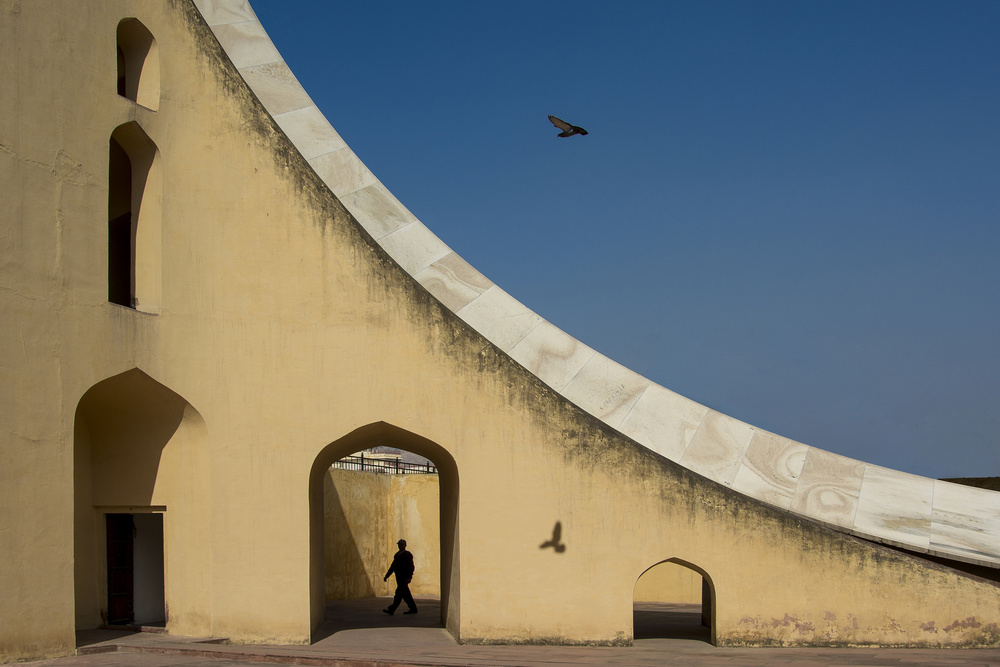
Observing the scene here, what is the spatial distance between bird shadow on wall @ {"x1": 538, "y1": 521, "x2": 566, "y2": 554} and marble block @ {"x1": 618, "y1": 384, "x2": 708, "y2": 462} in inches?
53.0

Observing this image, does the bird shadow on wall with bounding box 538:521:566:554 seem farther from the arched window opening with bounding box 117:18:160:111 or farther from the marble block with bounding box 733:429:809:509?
the arched window opening with bounding box 117:18:160:111

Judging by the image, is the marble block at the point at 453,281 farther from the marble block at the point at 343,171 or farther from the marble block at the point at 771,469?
the marble block at the point at 771,469

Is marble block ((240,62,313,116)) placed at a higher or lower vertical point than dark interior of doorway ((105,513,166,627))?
higher

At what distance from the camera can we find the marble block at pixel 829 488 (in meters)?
9.11

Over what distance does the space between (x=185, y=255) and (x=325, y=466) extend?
250cm

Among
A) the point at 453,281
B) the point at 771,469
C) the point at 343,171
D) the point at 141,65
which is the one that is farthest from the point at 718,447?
the point at 141,65

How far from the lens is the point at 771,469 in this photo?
9.49 metres

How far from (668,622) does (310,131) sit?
6.88 m

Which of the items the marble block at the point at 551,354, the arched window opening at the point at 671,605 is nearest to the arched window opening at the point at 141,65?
the marble block at the point at 551,354

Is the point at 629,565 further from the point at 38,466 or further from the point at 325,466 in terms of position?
the point at 38,466

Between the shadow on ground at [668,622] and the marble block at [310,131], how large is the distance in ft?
19.2

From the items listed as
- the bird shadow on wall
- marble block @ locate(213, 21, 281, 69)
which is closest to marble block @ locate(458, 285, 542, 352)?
the bird shadow on wall

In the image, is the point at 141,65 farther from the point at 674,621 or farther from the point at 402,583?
the point at 674,621

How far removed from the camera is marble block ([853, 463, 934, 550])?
8.89 m
